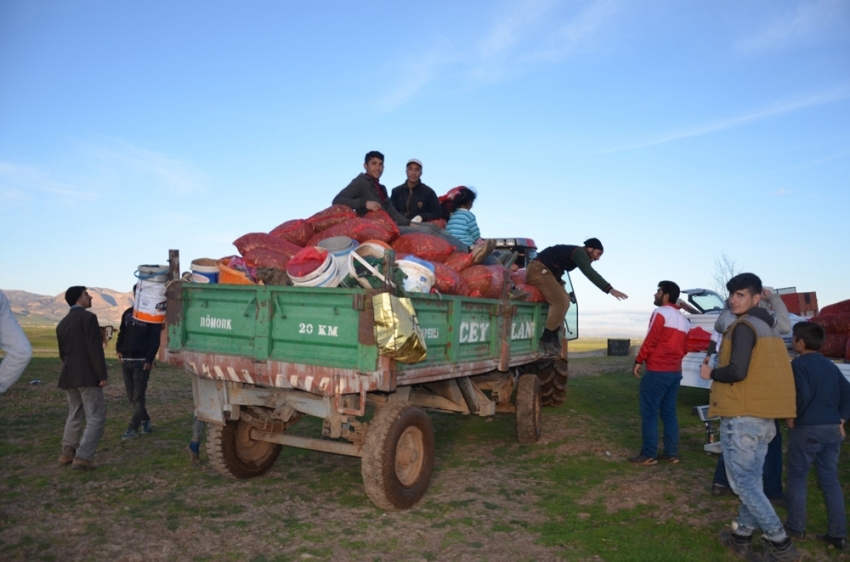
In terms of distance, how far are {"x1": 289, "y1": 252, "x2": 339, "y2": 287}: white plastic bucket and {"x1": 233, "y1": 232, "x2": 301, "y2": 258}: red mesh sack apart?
71 cm

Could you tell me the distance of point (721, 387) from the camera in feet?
13.2

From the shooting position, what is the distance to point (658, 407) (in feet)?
20.9

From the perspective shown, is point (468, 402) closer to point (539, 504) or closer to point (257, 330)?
point (539, 504)

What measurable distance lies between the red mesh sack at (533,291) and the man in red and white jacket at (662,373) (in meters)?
1.43

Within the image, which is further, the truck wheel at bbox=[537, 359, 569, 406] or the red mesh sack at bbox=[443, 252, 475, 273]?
the truck wheel at bbox=[537, 359, 569, 406]

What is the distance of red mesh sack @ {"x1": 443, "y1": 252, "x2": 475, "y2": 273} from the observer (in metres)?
5.98

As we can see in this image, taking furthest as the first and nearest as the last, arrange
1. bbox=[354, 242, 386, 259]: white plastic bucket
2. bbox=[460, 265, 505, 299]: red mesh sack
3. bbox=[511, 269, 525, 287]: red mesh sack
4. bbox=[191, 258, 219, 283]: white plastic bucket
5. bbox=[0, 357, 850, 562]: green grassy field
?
bbox=[511, 269, 525, 287]: red mesh sack, bbox=[460, 265, 505, 299]: red mesh sack, bbox=[191, 258, 219, 283]: white plastic bucket, bbox=[354, 242, 386, 259]: white plastic bucket, bbox=[0, 357, 850, 562]: green grassy field

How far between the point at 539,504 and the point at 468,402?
125cm

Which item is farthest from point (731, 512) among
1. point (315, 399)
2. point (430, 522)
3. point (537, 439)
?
point (315, 399)

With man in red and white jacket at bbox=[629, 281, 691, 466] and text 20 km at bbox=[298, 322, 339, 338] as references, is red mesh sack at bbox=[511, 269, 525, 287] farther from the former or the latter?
text 20 km at bbox=[298, 322, 339, 338]

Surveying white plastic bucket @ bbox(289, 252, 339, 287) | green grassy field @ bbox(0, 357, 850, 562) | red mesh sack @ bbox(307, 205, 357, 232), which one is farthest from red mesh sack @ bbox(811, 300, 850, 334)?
white plastic bucket @ bbox(289, 252, 339, 287)

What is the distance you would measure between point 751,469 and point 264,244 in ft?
13.5

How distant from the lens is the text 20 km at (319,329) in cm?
442

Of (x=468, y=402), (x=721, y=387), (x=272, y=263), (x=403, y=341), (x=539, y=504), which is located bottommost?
(x=539, y=504)
